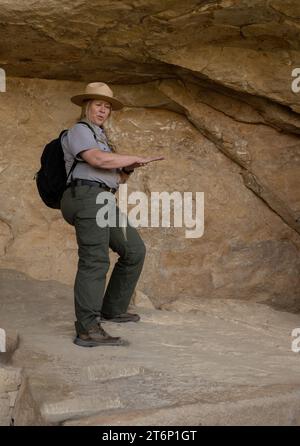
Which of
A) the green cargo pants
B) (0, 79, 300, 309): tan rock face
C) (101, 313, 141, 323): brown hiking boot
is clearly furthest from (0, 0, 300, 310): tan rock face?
the green cargo pants

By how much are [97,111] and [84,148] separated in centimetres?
37

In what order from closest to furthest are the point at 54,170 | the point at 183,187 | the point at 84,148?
the point at 84,148, the point at 54,170, the point at 183,187

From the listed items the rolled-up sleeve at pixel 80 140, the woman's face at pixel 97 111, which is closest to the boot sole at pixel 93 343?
the rolled-up sleeve at pixel 80 140

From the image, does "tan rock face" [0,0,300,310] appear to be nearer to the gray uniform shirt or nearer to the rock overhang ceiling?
the rock overhang ceiling

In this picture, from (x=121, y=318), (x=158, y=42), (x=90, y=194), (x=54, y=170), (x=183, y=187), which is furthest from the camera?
(x=183, y=187)

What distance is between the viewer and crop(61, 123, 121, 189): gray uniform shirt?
4.65m

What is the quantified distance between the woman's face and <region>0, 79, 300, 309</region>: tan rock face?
1.74 metres

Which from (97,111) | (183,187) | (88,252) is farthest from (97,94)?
(183,187)

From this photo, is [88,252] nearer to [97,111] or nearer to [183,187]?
[97,111]

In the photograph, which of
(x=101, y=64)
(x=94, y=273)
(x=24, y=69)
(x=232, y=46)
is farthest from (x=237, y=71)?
(x=94, y=273)

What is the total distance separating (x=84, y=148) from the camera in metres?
4.62

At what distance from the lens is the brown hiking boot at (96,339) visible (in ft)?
15.3

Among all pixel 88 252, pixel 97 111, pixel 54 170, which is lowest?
pixel 88 252

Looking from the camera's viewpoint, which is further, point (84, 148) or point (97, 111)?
point (97, 111)
